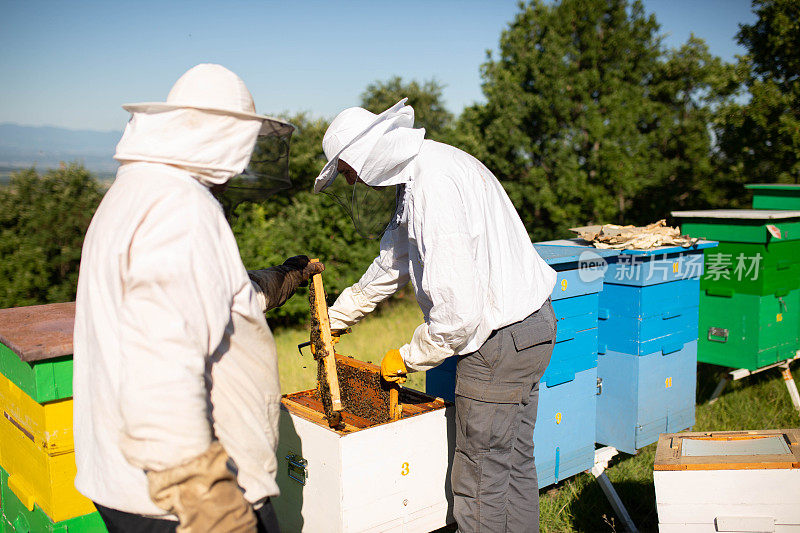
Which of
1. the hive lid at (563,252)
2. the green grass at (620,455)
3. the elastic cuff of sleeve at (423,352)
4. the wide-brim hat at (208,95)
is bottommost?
the green grass at (620,455)

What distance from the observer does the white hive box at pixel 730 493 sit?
2.41 m

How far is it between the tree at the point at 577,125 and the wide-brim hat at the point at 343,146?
768cm

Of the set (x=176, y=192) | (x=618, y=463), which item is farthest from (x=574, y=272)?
(x=176, y=192)

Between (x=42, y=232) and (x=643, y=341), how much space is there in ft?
16.7

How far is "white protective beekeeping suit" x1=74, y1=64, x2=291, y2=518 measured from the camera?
1.33 m

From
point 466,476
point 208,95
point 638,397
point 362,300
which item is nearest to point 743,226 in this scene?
point 638,397

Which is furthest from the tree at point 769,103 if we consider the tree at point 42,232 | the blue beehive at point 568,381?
the tree at point 42,232

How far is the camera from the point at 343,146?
239 cm

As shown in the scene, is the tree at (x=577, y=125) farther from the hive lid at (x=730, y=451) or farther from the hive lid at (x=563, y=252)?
the hive lid at (x=730, y=451)

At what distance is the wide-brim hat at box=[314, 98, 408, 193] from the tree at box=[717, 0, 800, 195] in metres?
7.35

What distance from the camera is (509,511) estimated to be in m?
2.69

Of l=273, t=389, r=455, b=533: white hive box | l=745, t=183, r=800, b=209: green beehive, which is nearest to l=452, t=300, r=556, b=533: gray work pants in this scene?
l=273, t=389, r=455, b=533: white hive box

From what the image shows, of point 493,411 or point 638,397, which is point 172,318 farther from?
point 638,397

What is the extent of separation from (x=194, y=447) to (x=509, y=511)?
178 cm
